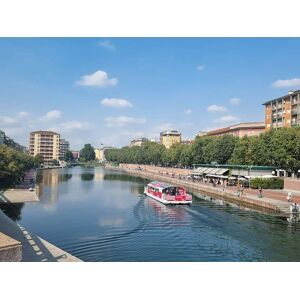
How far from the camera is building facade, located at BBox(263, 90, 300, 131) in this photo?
79625 mm

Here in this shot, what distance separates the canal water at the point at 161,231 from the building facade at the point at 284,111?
4349cm

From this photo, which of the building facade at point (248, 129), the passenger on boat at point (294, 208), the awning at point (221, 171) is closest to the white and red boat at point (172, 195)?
the passenger on boat at point (294, 208)

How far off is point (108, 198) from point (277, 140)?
25.7 metres

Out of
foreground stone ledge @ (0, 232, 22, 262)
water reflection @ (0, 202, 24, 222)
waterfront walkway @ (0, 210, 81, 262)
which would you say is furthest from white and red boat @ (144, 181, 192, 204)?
foreground stone ledge @ (0, 232, 22, 262)

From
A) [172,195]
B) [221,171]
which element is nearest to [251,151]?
[221,171]

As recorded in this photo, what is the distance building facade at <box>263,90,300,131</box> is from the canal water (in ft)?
143

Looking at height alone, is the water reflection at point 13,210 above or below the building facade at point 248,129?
below

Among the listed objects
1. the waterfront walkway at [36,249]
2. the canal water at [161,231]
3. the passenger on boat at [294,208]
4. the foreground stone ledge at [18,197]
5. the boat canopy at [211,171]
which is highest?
the boat canopy at [211,171]

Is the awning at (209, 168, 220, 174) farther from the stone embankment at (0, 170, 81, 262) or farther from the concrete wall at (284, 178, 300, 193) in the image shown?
the stone embankment at (0, 170, 81, 262)

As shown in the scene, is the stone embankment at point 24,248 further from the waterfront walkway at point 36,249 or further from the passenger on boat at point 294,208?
the passenger on boat at point 294,208

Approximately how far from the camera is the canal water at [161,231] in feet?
74.3
